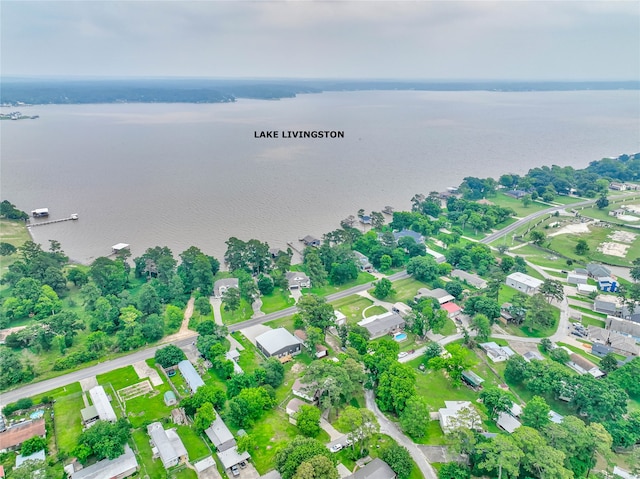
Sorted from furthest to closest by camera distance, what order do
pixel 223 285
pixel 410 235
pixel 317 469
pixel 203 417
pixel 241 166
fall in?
1. pixel 241 166
2. pixel 410 235
3. pixel 223 285
4. pixel 203 417
5. pixel 317 469

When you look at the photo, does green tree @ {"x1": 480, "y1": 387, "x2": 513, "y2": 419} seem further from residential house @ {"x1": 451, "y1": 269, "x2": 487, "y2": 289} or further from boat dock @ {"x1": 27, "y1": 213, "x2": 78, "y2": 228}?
boat dock @ {"x1": 27, "y1": 213, "x2": 78, "y2": 228}

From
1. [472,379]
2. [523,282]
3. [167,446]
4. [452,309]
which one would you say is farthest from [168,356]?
[523,282]

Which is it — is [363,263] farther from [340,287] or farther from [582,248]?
[582,248]

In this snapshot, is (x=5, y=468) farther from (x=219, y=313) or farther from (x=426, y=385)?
(x=426, y=385)

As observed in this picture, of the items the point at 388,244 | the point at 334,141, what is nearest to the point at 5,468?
the point at 388,244

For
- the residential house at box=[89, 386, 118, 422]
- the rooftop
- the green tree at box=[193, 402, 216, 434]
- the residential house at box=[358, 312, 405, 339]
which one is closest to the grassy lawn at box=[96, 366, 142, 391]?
the residential house at box=[89, 386, 118, 422]

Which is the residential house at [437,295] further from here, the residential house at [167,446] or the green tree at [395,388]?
the residential house at [167,446]

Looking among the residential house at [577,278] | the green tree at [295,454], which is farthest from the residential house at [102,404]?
the residential house at [577,278]
